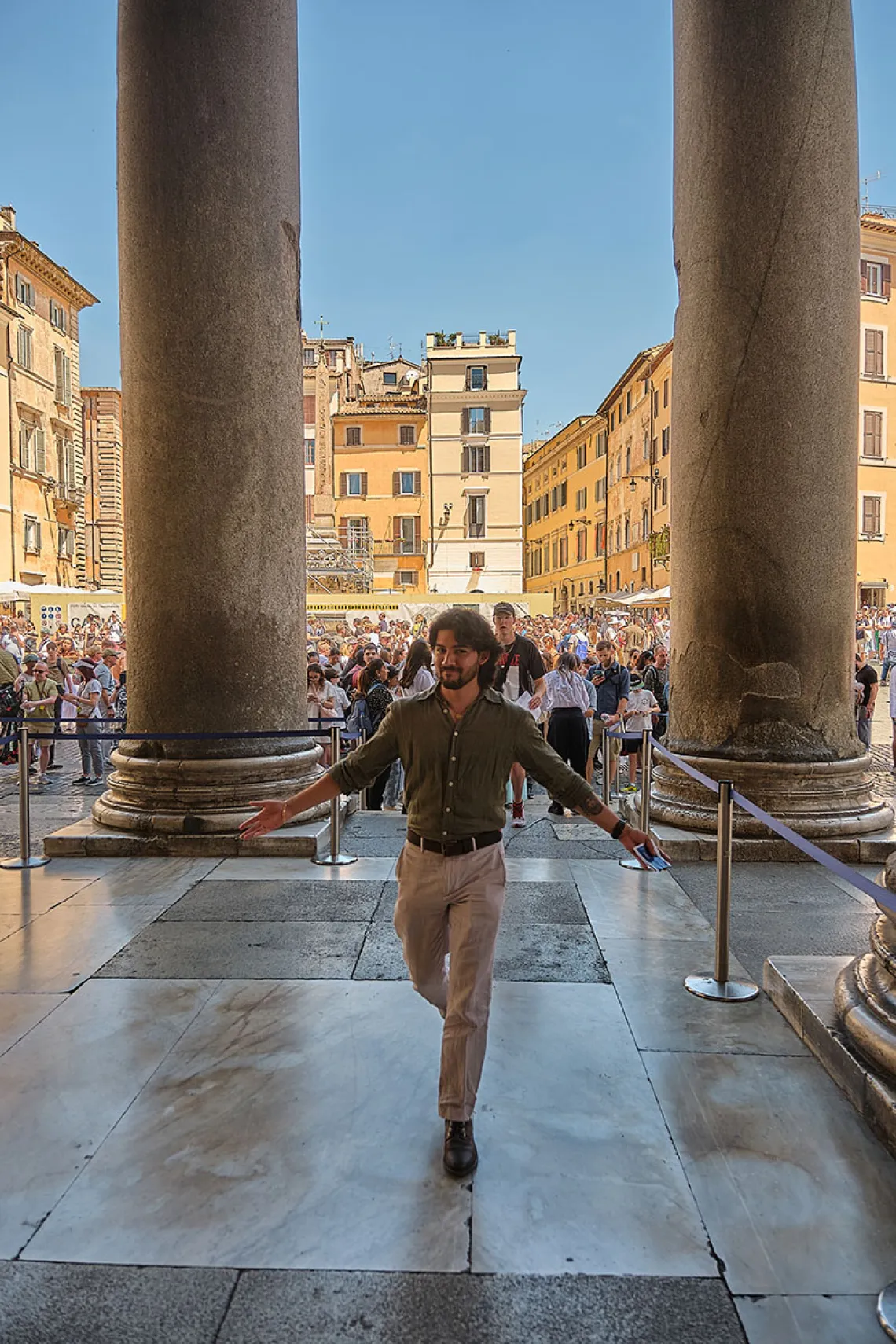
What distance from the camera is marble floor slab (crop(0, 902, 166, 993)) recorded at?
479 centimetres

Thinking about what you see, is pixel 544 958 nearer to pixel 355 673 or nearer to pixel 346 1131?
pixel 346 1131

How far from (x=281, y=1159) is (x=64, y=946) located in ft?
8.38

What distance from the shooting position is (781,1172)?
124 inches

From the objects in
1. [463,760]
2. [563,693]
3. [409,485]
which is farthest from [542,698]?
[409,485]

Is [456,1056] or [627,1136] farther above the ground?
[456,1056]

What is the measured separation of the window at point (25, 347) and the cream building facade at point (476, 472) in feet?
72.3

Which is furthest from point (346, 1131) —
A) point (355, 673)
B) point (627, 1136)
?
point (355, 673)

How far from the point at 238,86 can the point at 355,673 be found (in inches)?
327

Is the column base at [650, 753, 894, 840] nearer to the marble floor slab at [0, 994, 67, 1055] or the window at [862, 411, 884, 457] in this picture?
the marble floor slab at [0, 994, 67, 1055]

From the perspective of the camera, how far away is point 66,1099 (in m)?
3.62

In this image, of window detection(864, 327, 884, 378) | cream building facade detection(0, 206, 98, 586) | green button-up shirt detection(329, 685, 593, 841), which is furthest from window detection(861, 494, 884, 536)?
green button-up shirt detection(329, 685, 593, 841)

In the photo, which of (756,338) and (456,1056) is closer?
(456,1056)

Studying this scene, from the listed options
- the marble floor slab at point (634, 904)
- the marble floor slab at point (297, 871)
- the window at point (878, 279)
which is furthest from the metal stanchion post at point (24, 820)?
the window at point (878, 279)

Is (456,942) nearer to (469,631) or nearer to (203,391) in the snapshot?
(469,631)
